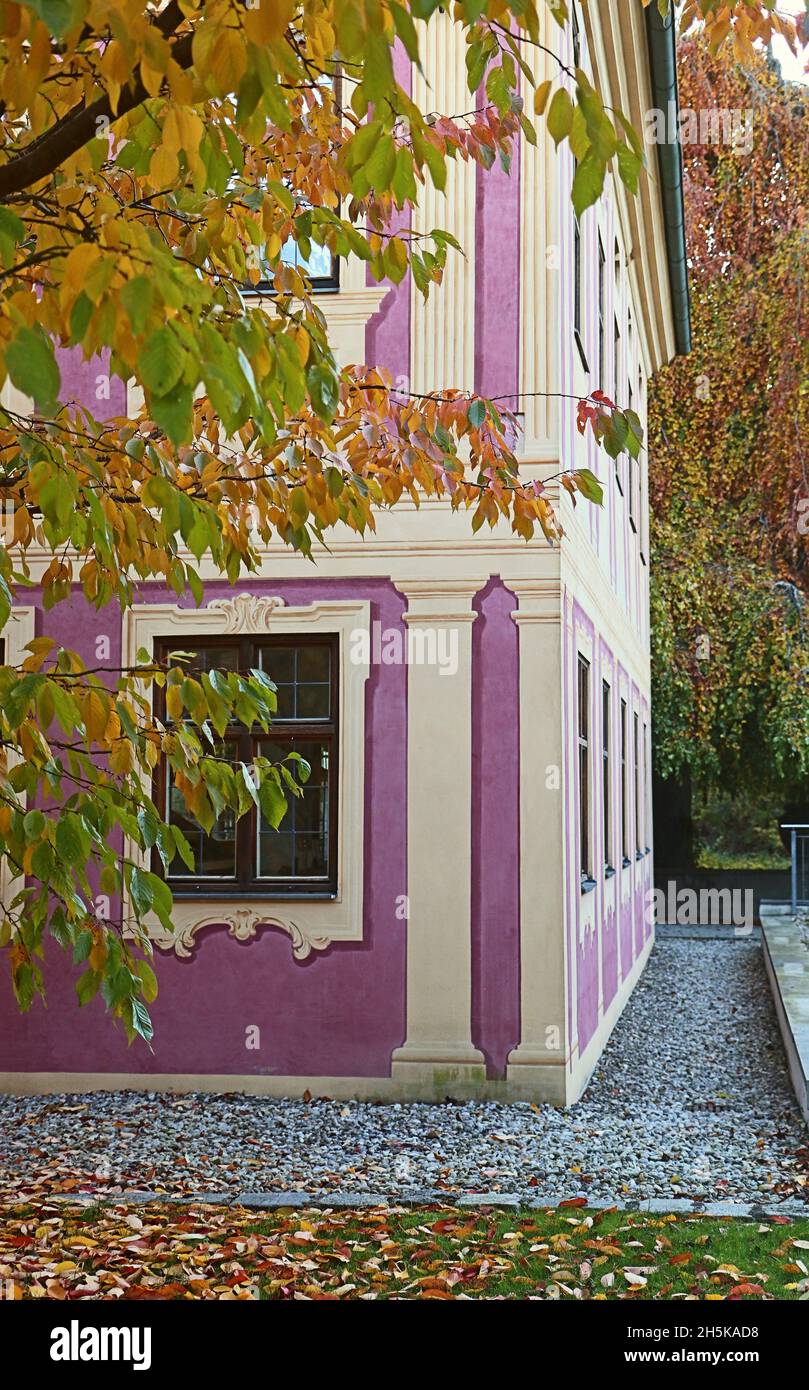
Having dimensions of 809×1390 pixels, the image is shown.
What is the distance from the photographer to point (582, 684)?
36.6ft

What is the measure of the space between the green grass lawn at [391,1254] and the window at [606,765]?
6573 millimetres

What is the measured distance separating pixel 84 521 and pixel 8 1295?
2.76 m

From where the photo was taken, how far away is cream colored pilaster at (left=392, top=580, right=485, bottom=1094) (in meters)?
9.03

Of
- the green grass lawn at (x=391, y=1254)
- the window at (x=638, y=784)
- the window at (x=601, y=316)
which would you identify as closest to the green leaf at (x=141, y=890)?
the green grass lawn at (x=391, y=1254)

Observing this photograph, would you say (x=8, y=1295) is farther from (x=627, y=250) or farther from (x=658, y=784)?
(x=658, y=784)

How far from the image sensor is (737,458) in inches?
1000

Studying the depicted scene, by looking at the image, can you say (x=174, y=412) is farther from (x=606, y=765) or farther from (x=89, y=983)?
(x=606, y=765)

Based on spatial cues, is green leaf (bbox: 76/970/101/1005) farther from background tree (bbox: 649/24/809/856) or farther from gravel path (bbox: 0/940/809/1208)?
background tree (bbox: 649/24/809/856)

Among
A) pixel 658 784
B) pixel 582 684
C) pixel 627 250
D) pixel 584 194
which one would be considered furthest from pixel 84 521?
pixel 658 784

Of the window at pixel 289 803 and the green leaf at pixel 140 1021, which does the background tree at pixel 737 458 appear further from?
the green leaf at pixel 140 1021

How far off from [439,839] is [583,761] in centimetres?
227

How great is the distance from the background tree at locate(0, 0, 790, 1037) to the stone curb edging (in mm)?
2702

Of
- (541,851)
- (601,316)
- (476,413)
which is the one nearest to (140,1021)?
(476,413)

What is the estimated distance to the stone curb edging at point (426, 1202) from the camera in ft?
21.0
